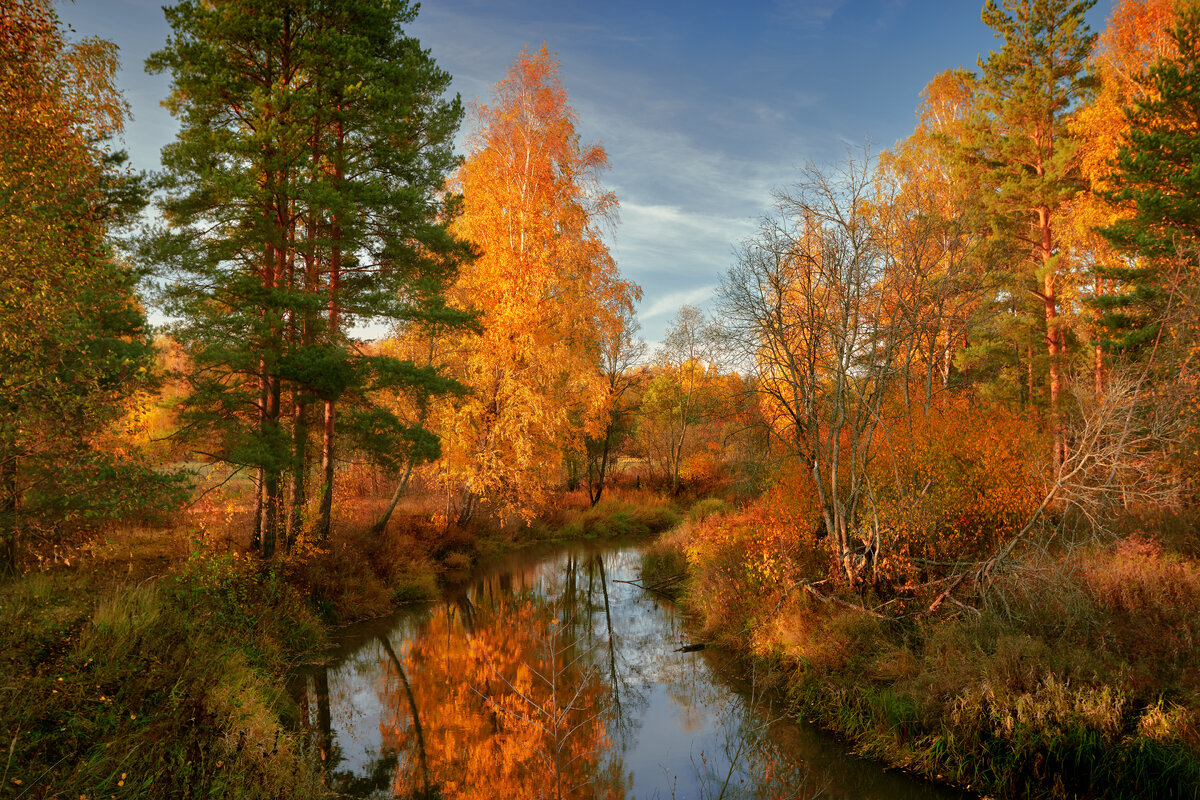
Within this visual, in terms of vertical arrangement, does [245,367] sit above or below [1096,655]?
above

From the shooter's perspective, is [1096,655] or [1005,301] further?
[1005,301]

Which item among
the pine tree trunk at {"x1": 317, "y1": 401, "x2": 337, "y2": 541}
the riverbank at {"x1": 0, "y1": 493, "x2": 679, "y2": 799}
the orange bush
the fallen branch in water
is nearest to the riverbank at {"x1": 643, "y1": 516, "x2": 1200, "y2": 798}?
the orange bush

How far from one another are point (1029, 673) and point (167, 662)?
9.81 metres

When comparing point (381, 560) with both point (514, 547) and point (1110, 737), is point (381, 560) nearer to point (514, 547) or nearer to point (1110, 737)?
point (514, 547)

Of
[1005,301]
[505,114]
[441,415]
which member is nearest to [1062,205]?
[1005,301]

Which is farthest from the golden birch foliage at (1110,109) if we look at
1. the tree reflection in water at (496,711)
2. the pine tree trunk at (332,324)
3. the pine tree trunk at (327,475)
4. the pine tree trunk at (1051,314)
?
the pine tree trunk at (327,475)

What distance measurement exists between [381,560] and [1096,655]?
13404 mm

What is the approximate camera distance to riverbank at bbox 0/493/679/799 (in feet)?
16.2

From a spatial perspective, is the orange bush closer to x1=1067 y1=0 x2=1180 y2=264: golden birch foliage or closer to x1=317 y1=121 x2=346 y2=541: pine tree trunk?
x1=1067 y1=0 x2=1180 y2=264: golden birch foliage

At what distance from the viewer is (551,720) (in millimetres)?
8125

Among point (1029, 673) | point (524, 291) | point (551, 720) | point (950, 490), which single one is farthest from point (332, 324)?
point (1029, 673)

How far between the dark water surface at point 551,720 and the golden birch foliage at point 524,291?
4315 millimetres

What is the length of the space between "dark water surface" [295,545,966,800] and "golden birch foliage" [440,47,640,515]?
431 cm

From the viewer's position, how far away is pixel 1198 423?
9297 millimetres
